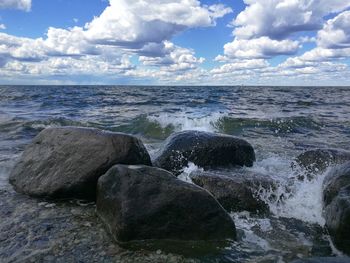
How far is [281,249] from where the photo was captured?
477 cm

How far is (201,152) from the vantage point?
8281mm

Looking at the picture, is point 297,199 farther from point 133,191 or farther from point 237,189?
point 133,191

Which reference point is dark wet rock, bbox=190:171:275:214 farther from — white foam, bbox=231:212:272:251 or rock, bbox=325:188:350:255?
rock, bbox=325:188:350:255

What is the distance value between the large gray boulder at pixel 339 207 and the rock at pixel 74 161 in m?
3.06

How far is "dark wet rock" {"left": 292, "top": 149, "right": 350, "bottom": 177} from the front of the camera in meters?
8.30

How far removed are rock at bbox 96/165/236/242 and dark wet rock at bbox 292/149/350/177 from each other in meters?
3.84

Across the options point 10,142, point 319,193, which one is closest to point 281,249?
point 319,193

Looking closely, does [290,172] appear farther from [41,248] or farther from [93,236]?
[41,248]

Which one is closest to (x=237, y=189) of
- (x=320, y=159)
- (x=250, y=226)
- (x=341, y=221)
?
(x=250, y=226)

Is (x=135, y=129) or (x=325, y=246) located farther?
(x=135, y=129)

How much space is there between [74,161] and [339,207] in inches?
160

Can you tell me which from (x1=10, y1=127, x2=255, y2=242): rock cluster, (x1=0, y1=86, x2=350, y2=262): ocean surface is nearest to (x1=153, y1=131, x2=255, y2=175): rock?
(x1=10, y1=127, x2=255, y2=242): rock cluster

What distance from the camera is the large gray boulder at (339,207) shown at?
468 centimetres

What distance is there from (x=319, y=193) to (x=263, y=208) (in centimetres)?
103
